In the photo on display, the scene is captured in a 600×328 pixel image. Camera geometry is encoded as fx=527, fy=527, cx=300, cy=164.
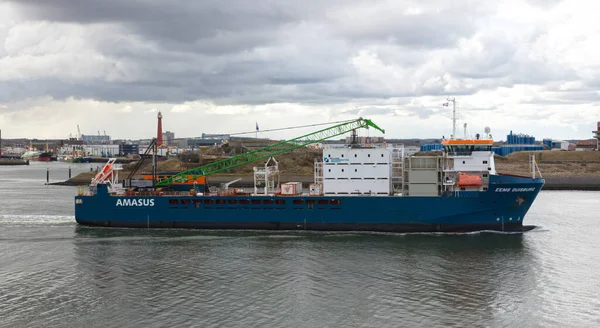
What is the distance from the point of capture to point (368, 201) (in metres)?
37.7

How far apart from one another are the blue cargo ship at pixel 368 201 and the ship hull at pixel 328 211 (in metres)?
0.07

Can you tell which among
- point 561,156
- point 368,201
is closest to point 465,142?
point 368,201

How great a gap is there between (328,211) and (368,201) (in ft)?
10.00

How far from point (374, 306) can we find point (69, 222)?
31.9 metres

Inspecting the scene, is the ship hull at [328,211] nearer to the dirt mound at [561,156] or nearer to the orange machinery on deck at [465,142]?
the orange machinery on deck at [465,142]

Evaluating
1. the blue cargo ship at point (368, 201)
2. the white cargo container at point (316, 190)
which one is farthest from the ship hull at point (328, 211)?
the white cargo container at point (316, 190)

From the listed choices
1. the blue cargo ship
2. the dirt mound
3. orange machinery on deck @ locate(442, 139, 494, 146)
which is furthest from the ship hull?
the dirt mound

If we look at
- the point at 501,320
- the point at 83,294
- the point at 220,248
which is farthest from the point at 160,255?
the point at 501,320

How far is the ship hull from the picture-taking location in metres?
36.6

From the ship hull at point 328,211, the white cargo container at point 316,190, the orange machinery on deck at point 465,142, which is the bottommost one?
the ship hull at point 328,211

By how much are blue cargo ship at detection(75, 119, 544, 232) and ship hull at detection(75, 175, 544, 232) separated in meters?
0.07

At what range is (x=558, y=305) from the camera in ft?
74.7

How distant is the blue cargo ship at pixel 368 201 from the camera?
121 ft

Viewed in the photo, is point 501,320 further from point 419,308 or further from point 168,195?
point 168,195
